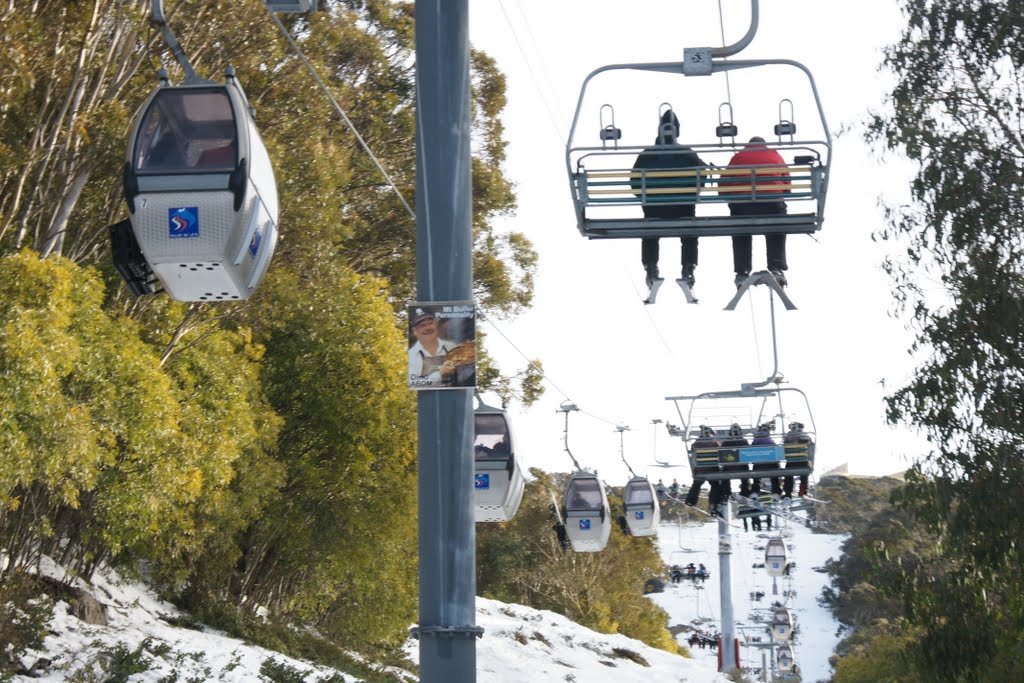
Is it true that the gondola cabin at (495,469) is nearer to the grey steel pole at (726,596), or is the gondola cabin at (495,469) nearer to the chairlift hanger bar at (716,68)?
the chairlift hanger bar at (716,68)

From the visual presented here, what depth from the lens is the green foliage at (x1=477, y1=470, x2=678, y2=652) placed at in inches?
1788

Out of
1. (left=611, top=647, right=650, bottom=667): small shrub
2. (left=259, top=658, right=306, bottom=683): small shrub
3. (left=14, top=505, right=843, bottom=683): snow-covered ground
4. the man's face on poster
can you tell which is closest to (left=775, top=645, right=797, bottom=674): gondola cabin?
(left=14, top=505, right=843, bottom=683): snow-covered ground

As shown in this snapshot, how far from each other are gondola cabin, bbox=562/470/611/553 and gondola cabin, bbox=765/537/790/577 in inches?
1666

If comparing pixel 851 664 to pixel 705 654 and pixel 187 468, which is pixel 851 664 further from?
pixel 705 654

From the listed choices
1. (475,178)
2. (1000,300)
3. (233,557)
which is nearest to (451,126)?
(1000,300)

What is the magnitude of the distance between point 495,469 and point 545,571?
30042 mm

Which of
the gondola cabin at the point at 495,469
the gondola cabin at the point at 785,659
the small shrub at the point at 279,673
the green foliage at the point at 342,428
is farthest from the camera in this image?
the gondola cabin at the point at 785,659

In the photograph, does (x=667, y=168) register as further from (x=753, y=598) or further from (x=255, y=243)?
(x=753, y=598)

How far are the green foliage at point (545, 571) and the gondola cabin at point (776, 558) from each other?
17.9 m

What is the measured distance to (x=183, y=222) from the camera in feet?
20.7

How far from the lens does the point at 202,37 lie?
16.7 m

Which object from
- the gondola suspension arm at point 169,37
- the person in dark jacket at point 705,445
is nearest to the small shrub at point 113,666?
the person in dark jacket at point 705,445

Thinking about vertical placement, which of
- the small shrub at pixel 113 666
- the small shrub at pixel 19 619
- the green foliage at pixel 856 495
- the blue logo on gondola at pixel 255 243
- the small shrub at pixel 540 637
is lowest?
the small shrub at pixel 540 637

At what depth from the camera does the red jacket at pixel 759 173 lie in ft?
30.0
